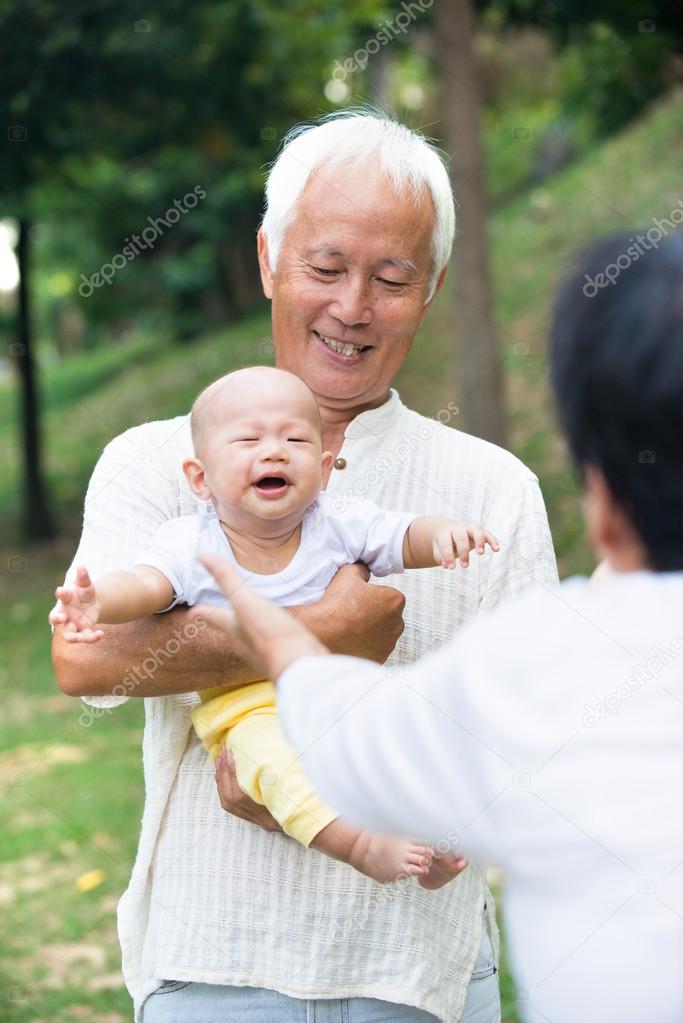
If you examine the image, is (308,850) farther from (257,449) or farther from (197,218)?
(197,218)

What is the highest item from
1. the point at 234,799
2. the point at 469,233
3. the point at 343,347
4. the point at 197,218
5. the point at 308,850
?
the point at 343,347

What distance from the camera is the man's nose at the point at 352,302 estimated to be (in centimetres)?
244

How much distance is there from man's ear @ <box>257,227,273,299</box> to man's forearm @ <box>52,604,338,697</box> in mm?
742

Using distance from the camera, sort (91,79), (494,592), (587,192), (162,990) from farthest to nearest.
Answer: (587,192) < (91,79) < (494,592) < (162,990)

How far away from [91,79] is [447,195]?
9.56 metres

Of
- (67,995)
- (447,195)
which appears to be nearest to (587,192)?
(67,995)

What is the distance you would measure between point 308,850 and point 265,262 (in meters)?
1.17

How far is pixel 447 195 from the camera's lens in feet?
8.24

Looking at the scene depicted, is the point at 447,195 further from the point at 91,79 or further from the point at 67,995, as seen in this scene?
the point at 91,79

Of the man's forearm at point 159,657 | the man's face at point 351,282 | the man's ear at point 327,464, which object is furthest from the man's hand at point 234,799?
the man's face at point 351,282

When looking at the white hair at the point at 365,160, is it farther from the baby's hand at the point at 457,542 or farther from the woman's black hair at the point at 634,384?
the woman's black hair at the point at 634,384

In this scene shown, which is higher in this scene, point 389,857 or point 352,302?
point 352,302

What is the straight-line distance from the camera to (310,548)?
2324 mm

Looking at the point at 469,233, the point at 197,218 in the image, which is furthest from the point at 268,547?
the point at 197,218
